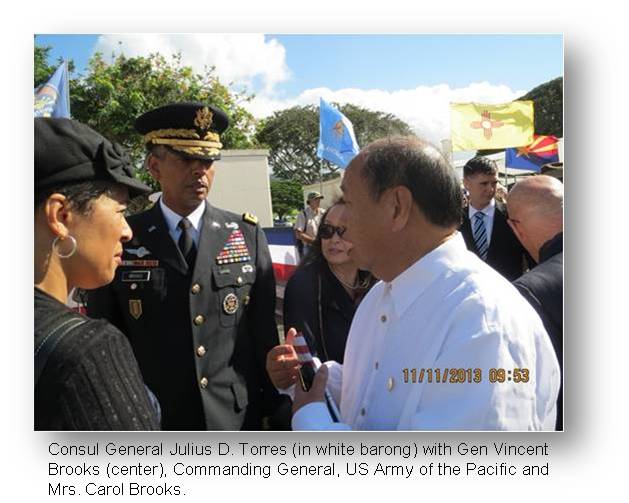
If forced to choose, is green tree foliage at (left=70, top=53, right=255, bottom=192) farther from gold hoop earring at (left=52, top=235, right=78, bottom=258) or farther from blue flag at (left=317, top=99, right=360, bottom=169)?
gold hoop earring at (left=52, top=235, right=78, bottom=258)

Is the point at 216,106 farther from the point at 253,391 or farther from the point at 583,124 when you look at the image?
the point at 583,124

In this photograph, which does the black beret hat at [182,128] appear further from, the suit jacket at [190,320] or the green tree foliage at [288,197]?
the green tree foliage at [288,197]

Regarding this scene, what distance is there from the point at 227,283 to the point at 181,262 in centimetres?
18

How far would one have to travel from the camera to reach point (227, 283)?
2127mm

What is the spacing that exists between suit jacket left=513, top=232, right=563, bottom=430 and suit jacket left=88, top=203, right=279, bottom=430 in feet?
3.20

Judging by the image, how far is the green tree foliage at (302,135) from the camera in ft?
8.14

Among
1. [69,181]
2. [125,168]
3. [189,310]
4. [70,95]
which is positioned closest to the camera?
[69,181]

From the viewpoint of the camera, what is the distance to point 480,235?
329cm

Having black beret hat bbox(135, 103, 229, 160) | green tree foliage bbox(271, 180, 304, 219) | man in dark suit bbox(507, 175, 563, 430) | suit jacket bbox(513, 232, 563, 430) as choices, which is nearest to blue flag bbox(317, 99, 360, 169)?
green tree foliage bbox(271, 180, 304, 219)

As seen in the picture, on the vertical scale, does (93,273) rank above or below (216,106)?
below

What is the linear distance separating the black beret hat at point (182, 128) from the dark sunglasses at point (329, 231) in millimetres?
540

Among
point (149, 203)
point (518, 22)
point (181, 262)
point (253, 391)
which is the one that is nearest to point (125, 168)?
point (181, 262)

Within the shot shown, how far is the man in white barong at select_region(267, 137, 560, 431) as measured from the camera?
4.36 ft

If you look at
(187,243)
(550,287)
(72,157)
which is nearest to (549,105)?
(550,287)
